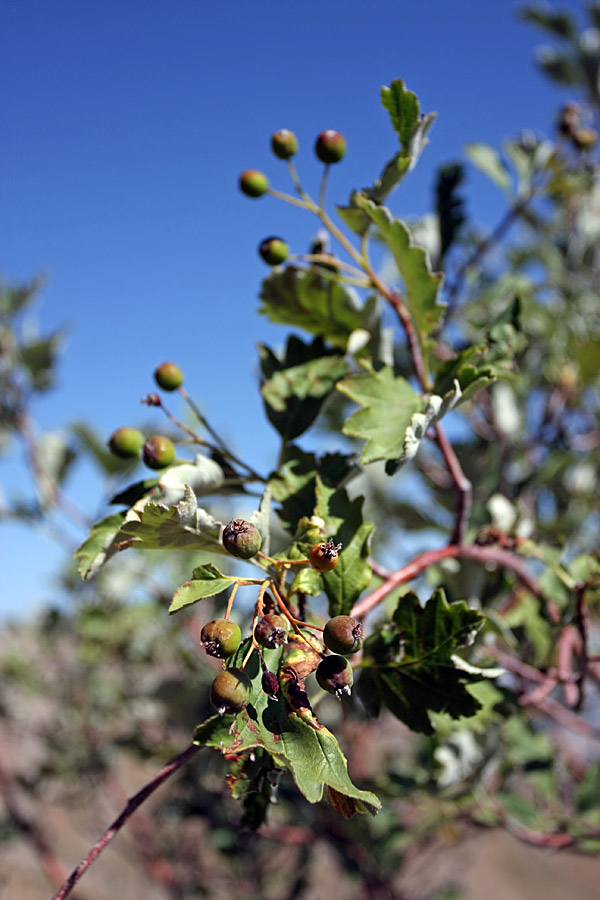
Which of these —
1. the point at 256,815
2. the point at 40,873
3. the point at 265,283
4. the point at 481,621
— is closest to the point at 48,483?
the point at 265,283

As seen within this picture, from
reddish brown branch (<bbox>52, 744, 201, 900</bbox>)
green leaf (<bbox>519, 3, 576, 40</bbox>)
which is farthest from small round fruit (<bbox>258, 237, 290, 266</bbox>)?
green leaf (<bbox>519, 3, 576, 40</bbox>)

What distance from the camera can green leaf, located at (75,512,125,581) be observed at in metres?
0.92

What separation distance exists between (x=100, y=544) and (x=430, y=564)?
557 mm

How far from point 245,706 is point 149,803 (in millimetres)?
6215

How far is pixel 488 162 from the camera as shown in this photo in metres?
2.03

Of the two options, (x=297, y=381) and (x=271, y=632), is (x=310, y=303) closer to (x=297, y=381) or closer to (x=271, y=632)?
(x=297, y=381)

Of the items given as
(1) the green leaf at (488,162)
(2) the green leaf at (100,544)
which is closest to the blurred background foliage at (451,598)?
(1) the green leaf at (488,162)

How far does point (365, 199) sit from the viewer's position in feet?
3.30

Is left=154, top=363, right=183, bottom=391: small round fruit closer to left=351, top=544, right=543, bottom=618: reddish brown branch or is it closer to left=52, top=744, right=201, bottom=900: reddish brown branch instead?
left=351, top=544, right=543, bottom=618: reddish brown branch

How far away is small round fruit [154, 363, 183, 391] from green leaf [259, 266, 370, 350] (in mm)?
221

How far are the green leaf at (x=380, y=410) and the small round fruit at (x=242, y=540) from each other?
0.75ft

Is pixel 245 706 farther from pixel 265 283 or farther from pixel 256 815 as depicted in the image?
pixel 265 283

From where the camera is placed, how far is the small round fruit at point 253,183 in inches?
46.5

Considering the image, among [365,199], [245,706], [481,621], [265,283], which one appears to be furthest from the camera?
[265,283]
